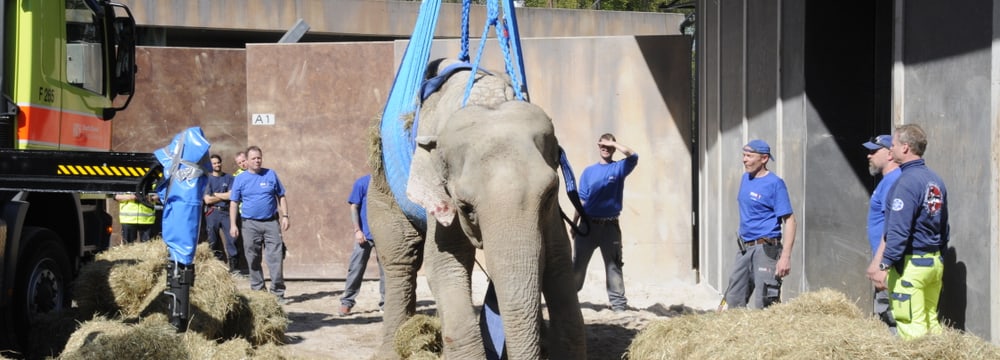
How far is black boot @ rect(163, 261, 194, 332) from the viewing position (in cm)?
734

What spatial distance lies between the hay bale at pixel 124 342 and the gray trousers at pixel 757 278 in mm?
4263

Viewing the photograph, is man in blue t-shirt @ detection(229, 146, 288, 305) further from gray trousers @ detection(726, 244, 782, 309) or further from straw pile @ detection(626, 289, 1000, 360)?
straw pile @ detection(626, 289, 1000, 360)

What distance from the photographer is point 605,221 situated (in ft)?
35.7

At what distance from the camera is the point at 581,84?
13008mm

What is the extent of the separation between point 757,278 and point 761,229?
385mm

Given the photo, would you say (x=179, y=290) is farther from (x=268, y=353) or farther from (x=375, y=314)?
(x=375, y=314)

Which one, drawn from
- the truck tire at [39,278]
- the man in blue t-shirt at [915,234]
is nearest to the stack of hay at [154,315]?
the truck tire at [39,278]

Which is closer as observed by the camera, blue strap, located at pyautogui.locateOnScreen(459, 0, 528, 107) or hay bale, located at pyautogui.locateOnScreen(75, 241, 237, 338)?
blue strap, located at pyautogui.locateOnScreen(459, 0, 528, 107)

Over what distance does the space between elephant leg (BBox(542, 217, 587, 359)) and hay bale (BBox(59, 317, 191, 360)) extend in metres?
2.49

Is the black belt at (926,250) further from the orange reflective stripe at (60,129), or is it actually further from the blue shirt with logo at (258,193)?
the blue shirt with logo at (258,193)

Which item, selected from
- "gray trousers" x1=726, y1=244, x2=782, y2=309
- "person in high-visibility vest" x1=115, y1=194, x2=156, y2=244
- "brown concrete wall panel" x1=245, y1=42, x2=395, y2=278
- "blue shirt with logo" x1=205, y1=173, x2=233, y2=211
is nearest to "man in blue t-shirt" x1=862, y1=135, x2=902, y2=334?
"gray trousers" x1=726, y1=244, x2=782, y2=309

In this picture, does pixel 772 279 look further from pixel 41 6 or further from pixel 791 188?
pixel 41 6

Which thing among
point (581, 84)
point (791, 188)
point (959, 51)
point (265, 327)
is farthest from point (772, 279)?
point (581, 84)

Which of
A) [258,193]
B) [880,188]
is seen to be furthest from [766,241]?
[258,193]
